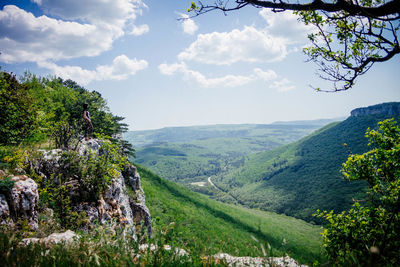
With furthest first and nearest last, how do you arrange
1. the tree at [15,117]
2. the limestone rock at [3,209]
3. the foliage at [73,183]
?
the tree at [15,117] → the foliage at [73,183] → the limestone rock at [3,209]

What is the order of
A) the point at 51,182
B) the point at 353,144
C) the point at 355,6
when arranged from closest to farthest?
the point at 355,6 → the point at 51,182 → the point at 353,144

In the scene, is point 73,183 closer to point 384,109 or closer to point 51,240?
point 51,240

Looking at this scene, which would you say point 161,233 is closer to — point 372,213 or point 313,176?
point 372,213

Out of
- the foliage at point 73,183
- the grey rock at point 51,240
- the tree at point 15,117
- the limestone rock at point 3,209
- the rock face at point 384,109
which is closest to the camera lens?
the grey rock at point 51,240

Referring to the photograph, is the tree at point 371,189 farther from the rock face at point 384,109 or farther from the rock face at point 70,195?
the rock face at point 384,109

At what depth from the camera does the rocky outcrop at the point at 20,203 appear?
6629 millimetres

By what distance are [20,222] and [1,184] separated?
1.48 meters

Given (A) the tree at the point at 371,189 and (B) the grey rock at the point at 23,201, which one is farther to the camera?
(A) the tree at the point at 371,189

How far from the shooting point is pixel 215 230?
37.4m

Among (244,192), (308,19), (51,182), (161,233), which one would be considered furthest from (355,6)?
(244,192)

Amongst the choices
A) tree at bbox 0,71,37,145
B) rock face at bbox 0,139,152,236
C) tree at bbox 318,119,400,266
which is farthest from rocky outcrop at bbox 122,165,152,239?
tree at bbox 318,119,400,266

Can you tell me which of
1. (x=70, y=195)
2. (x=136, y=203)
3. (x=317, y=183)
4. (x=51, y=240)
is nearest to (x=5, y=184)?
(x=70, y=195)

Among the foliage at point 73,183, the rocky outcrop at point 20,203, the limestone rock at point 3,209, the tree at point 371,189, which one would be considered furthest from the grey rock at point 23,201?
the tree at point 371,189

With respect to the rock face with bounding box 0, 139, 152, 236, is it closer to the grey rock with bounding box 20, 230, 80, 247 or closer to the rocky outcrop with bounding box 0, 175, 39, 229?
the rocky outcrop with bounding box 0, 175, 39, 229
